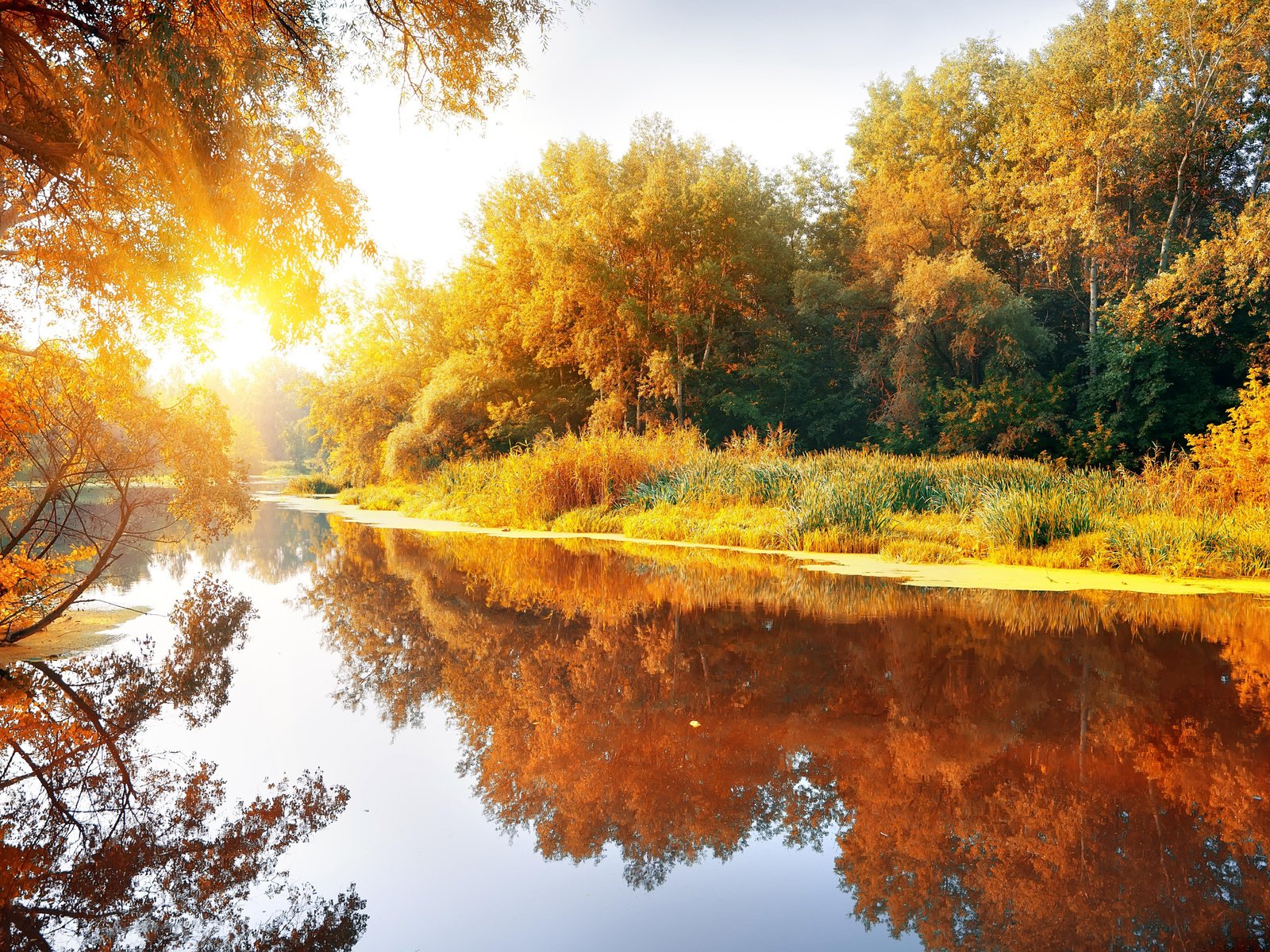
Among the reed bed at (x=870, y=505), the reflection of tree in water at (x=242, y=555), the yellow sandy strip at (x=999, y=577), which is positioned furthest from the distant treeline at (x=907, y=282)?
the yellow sandy strip at (x=999, y=577)

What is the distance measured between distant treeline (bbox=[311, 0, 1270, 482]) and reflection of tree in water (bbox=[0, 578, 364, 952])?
71.9ft

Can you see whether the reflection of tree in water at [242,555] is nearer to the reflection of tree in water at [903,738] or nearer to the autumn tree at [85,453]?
the autumn tree at [85,453]

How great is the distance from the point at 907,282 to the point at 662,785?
80.7 ft

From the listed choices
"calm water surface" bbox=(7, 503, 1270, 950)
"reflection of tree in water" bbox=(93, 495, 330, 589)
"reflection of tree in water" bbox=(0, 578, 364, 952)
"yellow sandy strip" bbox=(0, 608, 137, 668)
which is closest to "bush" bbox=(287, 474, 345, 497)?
"reflection of tree in water" bbox=(93, 495, 330, 589)

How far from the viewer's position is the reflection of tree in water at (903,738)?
3.12m

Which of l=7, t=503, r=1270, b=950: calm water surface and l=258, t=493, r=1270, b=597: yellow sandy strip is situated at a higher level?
l=7, t=503, r=1270, b=950: calm water surface

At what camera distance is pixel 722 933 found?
288 cm

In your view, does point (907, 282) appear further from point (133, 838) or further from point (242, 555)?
point (133, 838)

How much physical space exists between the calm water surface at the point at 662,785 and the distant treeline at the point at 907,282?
1918 cm

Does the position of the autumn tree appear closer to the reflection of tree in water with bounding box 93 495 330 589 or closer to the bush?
the reflection of tree in water with bounding box 93 495 330 589

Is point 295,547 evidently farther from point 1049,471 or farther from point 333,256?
point 1049,471

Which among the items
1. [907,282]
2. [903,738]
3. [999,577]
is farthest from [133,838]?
[907,282]

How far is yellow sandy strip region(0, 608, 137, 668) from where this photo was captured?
6.61 metres

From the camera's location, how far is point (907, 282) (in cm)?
2583
